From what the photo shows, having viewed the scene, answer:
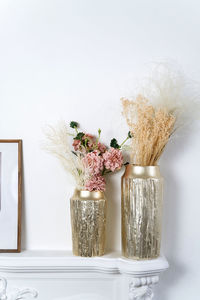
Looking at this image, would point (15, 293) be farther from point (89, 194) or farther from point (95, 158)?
point (95, 158)

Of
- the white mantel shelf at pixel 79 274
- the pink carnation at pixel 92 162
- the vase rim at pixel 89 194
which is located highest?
the pink carnation at pixel 92 162

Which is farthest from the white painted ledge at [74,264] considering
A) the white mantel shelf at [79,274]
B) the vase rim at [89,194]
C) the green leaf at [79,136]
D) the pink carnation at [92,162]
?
the green leaf at [79,136]

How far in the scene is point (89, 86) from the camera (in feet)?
Answer: 5.41

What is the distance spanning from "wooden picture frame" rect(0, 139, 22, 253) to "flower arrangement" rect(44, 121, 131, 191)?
0.14 meters

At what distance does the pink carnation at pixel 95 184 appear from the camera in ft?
4.94

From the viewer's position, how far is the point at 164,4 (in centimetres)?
167

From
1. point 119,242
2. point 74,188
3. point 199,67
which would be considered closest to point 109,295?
point 119,242

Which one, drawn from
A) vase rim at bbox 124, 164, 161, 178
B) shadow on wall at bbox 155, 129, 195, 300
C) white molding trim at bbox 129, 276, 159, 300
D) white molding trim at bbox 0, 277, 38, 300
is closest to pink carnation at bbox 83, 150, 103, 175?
vase rim at bbox 124, 164, 161, 178

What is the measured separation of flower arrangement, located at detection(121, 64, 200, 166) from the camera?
1482 millimetres

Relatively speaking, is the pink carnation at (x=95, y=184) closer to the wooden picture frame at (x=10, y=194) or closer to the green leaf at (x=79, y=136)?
the green leaf at (x=79, y=136)

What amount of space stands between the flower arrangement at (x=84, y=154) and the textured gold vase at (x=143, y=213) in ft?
0.34

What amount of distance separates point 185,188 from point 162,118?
0.34 meters

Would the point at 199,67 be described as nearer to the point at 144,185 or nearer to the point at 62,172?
the point at 144,185

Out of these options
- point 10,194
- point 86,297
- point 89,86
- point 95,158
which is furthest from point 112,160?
point 86,297
